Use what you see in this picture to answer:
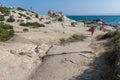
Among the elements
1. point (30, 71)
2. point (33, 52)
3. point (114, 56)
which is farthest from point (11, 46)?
point (114, 56)

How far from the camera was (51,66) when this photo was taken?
1905 centimetres

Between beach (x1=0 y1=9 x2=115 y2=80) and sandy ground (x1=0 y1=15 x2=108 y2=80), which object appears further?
sandy ground (x1=0 y1=15 x2=108 y2=80)

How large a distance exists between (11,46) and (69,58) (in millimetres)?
5523

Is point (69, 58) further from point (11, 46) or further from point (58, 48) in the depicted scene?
point (11, 46)

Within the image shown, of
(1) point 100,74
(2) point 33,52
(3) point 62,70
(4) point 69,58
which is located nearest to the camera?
(1) point 100,74

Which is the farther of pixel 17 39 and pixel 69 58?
pixel 17 39

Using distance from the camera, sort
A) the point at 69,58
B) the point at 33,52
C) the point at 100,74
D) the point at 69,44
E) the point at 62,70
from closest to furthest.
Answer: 1. the point at 100,74
2. the point at 62,70
3. the point at 69,58
4. the point at 33,52
5. the point at 69,44

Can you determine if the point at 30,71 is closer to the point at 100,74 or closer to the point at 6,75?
the point at 6,75

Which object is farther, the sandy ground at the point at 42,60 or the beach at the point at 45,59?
the sandy ground at the point at 42,60

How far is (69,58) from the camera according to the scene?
66.6 ft

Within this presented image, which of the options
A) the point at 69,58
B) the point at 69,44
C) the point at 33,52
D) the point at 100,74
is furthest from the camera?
the point at 69,44

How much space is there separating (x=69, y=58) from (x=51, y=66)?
179cm

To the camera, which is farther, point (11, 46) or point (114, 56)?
point (11, 46)

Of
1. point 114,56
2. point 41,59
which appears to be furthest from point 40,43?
point 114,56
